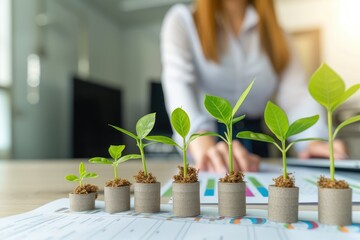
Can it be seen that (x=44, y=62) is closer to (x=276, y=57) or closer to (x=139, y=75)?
(x=139, y=75)

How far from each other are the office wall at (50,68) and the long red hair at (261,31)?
76.1 inches

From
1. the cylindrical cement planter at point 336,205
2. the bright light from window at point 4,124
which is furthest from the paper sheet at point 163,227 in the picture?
the bright light from window at point 4,124

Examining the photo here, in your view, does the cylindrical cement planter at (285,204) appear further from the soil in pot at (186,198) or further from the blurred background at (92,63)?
the blurred background at (92,63)

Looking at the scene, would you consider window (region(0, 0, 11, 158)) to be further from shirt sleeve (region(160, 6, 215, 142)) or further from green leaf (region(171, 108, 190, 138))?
green leaf (region(171, 108, 190, 138))

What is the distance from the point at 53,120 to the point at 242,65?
7.26 feet

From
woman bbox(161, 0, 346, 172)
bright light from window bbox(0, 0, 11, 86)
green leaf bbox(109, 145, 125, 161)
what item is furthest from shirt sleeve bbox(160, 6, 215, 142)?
bright light from window bbox(0, 0, 11, 86)

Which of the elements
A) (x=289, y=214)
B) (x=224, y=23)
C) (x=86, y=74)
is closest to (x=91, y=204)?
(x=289, y=214)

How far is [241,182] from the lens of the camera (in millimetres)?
352

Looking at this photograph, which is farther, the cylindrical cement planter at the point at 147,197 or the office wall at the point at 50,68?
the office wall at the point at 50,68

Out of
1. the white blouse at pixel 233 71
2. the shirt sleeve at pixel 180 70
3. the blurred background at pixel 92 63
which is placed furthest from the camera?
the blurred background at pixel 92 63

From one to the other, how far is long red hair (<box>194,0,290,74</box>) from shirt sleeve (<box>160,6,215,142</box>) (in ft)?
0.22

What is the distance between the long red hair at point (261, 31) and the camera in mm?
1135

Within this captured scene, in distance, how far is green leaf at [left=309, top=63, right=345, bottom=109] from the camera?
0.29 metres

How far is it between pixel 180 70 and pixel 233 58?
0.24m
